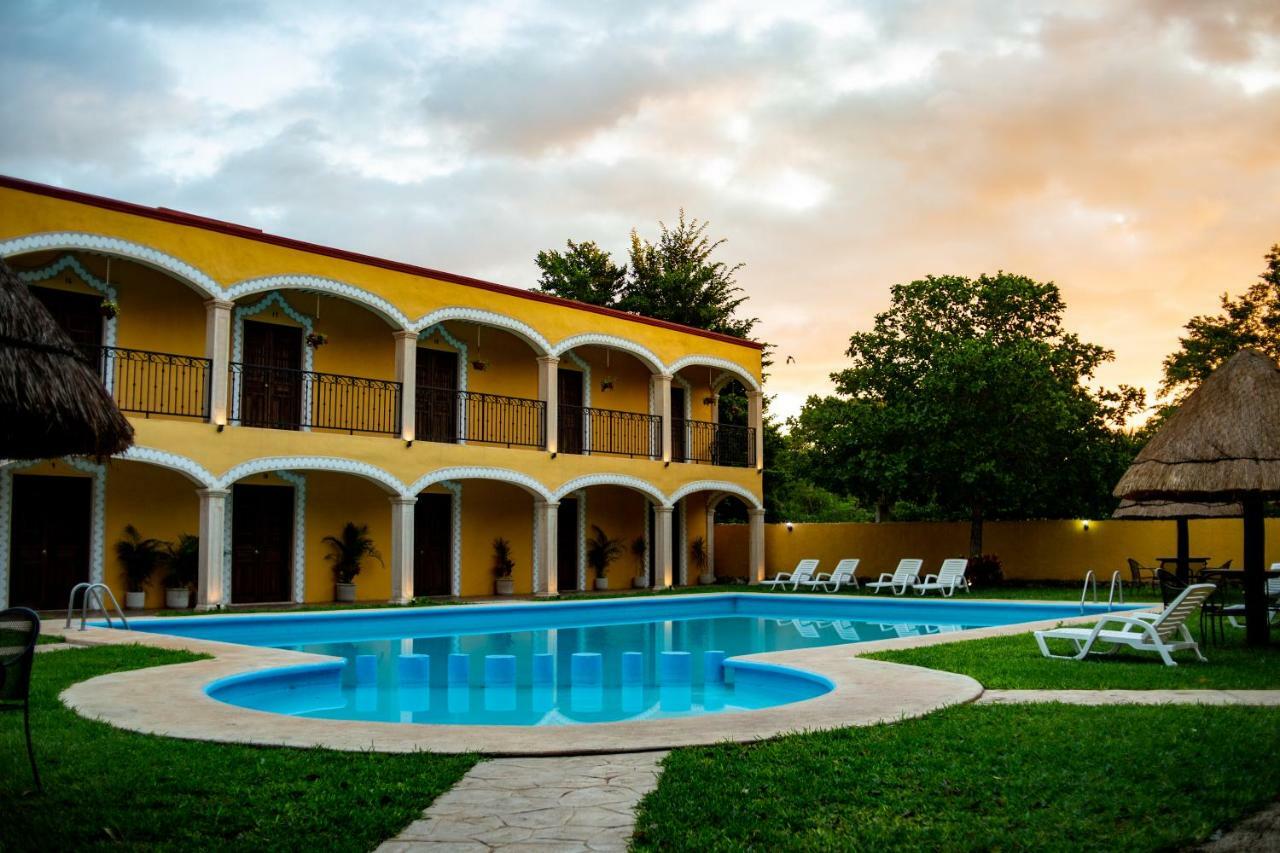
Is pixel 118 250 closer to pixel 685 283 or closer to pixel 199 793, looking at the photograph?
pixel 199 793

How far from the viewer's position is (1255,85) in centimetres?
1172

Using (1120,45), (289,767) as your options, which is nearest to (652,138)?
(1120,45)

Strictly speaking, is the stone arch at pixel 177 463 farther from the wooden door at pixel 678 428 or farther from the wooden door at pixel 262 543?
the wooden door at pixel 678 428

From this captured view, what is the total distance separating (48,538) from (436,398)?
6894 mm

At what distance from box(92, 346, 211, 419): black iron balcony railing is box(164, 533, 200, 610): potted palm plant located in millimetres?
1987

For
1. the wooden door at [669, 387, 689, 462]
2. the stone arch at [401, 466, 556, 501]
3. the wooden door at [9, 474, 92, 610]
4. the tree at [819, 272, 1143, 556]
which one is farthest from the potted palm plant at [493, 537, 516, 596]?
the wooden door at [9, 474, 92, 610]

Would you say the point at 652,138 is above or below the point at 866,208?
above

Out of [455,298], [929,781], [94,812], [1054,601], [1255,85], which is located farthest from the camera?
[455,298]

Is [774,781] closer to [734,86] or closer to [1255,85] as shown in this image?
[1255,85]

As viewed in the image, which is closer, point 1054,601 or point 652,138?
point 1054,601

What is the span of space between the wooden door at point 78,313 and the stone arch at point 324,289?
1.98m

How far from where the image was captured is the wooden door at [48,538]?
14.8 m

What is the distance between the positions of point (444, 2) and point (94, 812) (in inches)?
459

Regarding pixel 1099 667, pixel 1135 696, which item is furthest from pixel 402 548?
pixel 1135 696
